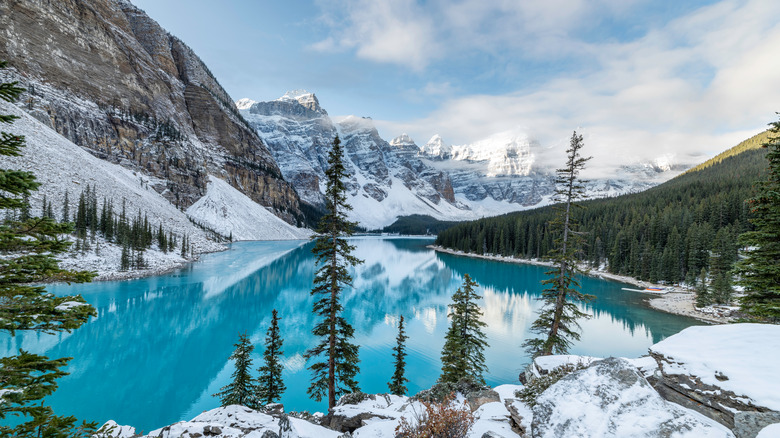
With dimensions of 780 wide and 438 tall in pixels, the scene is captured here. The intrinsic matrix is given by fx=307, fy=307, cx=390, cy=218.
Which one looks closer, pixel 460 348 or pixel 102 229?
pixel 460 348

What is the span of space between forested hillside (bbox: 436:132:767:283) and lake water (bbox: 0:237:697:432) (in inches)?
491

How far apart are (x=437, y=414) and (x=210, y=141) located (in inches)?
6691

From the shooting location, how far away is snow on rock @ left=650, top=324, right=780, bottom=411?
462 cm

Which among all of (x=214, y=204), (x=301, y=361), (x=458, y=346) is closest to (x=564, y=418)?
(x=458, y=346)

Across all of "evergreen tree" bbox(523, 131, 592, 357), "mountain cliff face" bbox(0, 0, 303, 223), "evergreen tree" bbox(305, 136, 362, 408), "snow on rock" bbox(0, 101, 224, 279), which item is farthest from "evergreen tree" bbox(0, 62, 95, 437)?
"mountain cliff face" bbox(0, 0, 303, 223)

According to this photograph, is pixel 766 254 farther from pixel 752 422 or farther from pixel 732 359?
pixel 752 422

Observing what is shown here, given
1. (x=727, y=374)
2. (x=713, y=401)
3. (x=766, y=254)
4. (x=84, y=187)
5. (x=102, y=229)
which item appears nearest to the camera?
Answer: (x=713, y=401)

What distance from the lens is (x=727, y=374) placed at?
5008 millimetres

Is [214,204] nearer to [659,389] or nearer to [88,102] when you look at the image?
[88,102]

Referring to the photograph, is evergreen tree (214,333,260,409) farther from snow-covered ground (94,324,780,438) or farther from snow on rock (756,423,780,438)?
snow on rock (756,423,780,438)

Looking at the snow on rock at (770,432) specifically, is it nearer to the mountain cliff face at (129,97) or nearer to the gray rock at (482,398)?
the gray rock at (482,398)

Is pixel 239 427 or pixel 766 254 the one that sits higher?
pixel 766 254

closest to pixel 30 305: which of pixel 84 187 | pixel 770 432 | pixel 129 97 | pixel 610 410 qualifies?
pixel 610 410

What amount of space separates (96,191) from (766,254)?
88.6 meters
